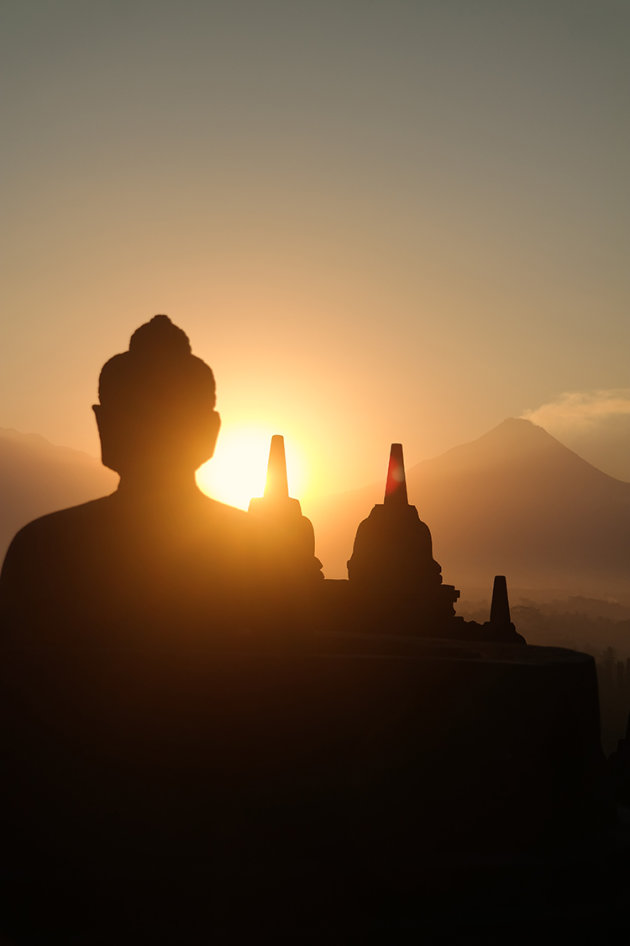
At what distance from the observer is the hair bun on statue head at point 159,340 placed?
2.94m

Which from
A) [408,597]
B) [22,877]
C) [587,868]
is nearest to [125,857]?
[22,877]

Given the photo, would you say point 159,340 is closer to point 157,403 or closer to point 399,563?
point 157,403

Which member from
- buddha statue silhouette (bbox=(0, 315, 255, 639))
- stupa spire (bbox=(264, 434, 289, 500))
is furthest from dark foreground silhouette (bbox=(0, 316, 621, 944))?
stupa spire (bbox=(264, 434, 289, 500))

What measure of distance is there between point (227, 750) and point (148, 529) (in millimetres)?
769

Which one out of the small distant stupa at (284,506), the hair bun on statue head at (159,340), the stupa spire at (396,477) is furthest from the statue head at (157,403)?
the stupa spire at (396,477)

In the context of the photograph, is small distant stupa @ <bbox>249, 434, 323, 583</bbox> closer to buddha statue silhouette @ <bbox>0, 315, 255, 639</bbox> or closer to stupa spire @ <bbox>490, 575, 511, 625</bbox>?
stupa spire @ <bbox>490, 575, 511, 625</bbox>

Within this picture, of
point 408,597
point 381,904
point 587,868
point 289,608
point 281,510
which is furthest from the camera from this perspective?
point 408,597

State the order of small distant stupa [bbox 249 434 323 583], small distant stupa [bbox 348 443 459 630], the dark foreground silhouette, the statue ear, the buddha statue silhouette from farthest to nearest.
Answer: small distant stupa [bbox 348 443 459 630], small distant stupa [bbox 249 434 323 583], the statue ear, the buddha statue silhouette, the dark foreground silhouette

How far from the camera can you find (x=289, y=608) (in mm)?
2965

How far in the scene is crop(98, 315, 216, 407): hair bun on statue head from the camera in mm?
2930

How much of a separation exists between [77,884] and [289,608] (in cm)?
101

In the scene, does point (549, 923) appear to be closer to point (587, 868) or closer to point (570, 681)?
point (587, 868)

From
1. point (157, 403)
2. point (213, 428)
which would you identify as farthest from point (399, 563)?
point (157, 403)

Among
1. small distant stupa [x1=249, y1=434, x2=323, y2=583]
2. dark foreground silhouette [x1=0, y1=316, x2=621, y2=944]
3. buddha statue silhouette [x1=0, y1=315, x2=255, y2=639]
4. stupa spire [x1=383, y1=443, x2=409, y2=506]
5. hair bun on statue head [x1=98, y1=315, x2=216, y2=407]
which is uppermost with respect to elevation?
stupa spire [x1=383, y1=443, x2=409, y2=506]
